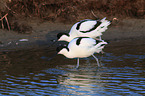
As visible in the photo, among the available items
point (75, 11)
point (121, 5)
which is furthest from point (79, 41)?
point (121, 5)

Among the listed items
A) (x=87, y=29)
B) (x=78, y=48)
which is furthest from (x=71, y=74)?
(x=87, y=29)

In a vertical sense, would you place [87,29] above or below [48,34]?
above

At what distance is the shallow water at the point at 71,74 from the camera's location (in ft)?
20.5

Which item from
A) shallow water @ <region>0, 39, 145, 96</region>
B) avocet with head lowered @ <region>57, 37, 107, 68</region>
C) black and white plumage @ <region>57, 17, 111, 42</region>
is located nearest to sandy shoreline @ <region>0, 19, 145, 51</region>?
shallow water @ <region>0, 39, 145, 96</region>

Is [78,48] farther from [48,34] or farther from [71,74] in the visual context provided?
[48,34]

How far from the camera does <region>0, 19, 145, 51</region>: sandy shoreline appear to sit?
39.3 ft

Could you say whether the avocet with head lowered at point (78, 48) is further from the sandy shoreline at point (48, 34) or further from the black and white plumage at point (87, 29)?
the sandy shoreline at point (48, 34)

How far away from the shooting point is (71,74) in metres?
7.68

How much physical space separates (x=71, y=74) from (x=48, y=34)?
225 inches

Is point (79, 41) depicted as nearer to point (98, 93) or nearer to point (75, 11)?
point (98, 93)

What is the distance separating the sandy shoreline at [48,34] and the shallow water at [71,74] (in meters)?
1.33

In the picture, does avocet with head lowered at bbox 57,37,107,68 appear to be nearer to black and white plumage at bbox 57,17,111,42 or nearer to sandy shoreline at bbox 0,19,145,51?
black and white plumage at bbox 57,17,111,42

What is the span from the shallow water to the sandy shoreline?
1330 millimetres

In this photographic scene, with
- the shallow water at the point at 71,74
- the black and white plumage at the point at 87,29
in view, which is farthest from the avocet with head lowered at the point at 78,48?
the black and white plumage at the point at 87,29
